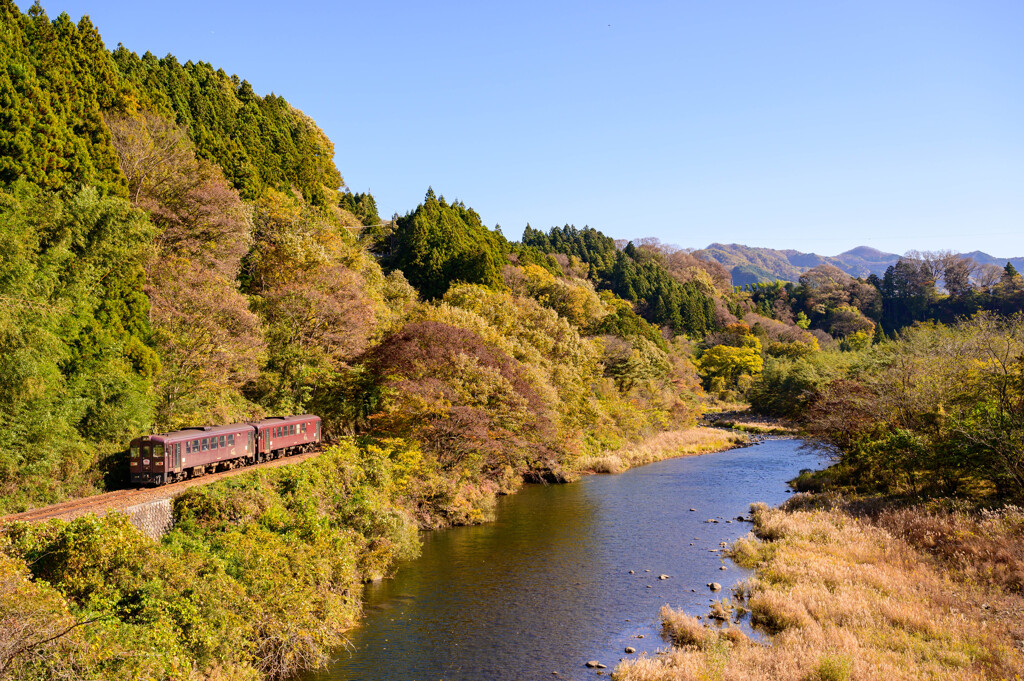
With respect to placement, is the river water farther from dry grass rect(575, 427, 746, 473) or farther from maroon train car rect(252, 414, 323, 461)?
dry grass rect(575, 427, 746, 473)

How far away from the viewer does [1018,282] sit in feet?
415

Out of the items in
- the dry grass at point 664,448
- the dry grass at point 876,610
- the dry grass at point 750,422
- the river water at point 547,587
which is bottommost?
the dry grass at point 750,422

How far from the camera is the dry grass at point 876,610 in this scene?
15852 mm

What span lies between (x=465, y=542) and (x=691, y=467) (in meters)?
28.9

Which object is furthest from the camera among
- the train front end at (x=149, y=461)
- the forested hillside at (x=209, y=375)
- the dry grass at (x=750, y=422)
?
the dry grass at (x=750, y=422)

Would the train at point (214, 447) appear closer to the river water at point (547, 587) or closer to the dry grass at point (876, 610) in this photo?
the river water at point (547, 587)

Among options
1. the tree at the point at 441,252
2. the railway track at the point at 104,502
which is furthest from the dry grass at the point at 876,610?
the tree at the point at 441,252

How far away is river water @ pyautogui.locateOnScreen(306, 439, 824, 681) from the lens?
18.2m

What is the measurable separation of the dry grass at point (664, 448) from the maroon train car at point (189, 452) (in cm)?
2633

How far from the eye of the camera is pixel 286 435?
3309cm

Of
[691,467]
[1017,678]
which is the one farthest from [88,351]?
[691,467]

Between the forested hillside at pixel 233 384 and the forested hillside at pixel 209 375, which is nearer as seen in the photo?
the forested hillside at pixel 209 375

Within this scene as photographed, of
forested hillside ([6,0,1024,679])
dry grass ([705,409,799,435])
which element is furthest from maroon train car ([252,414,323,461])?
dry grass ([705,409,799,435])

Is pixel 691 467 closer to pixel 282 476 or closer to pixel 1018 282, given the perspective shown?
pixel 282 476
